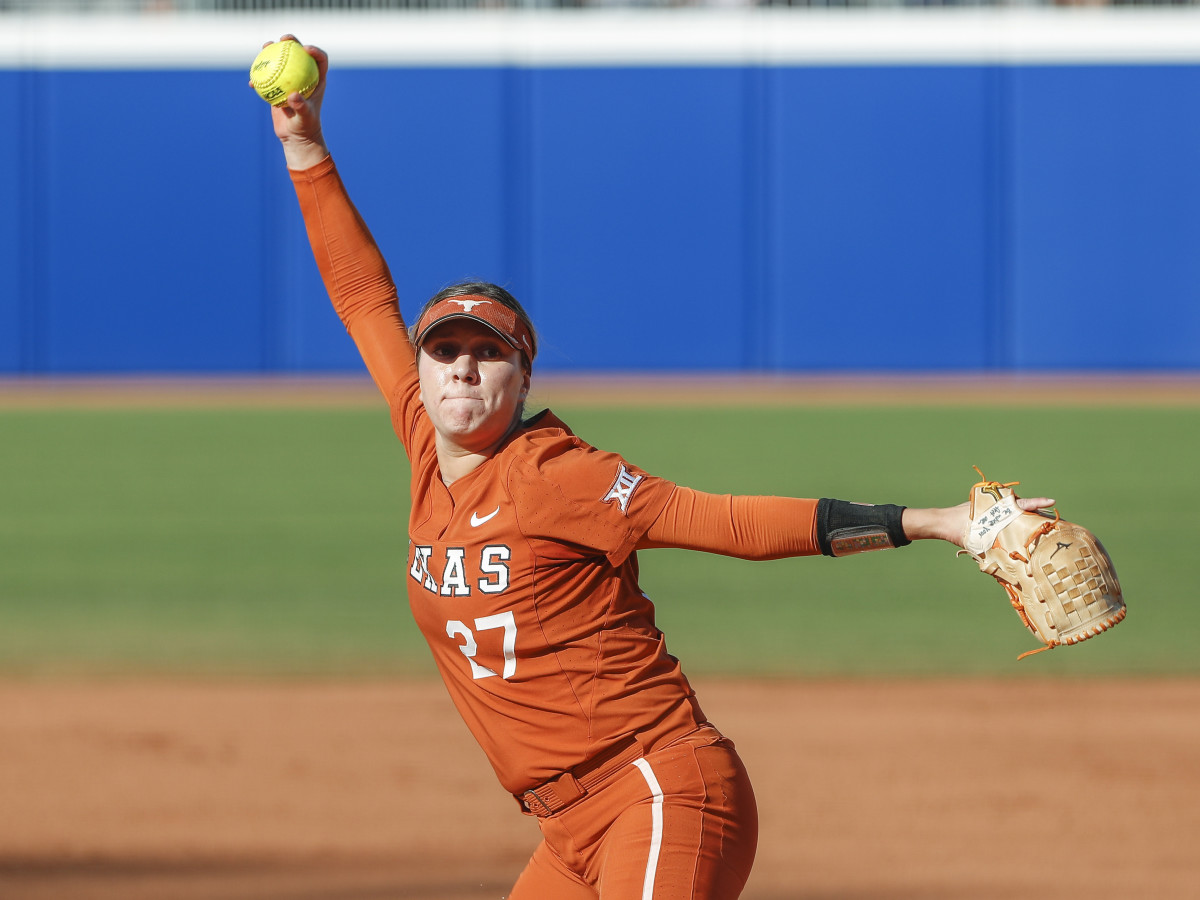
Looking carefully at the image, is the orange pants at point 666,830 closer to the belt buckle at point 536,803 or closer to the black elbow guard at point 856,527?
the belt buckle at point 536,803

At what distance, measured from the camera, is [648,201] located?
23125 mm

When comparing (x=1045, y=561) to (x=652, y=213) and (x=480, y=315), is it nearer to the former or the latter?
(x=480, y=315)

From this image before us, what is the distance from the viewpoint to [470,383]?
2.72 m

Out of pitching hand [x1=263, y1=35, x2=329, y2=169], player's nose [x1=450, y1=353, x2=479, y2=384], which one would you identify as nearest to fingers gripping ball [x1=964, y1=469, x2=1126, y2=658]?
player's nose [x1=450, y1=353, x2=479, y2=384]

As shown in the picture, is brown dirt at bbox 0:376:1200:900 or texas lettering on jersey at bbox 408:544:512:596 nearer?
texas lettering on jersey at bbox 408:544:512:596

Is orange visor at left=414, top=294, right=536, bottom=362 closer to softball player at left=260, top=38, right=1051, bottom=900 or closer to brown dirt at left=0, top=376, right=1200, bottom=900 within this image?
softball player at left=260, top=38, right=1051, bottom=900

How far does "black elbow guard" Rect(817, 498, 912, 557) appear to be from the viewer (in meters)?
2.51

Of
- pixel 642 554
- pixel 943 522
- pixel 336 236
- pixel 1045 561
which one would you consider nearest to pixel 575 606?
pixel 943 522

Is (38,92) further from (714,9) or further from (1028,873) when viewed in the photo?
(1028,873)

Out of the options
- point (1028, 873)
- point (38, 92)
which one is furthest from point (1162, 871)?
point (38, 92)

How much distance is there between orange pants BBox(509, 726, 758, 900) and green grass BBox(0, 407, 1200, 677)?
4.80m

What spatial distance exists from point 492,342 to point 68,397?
20071 millimetres

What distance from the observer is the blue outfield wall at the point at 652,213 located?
74.4 feet

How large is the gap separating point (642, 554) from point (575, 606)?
28.1 ft
